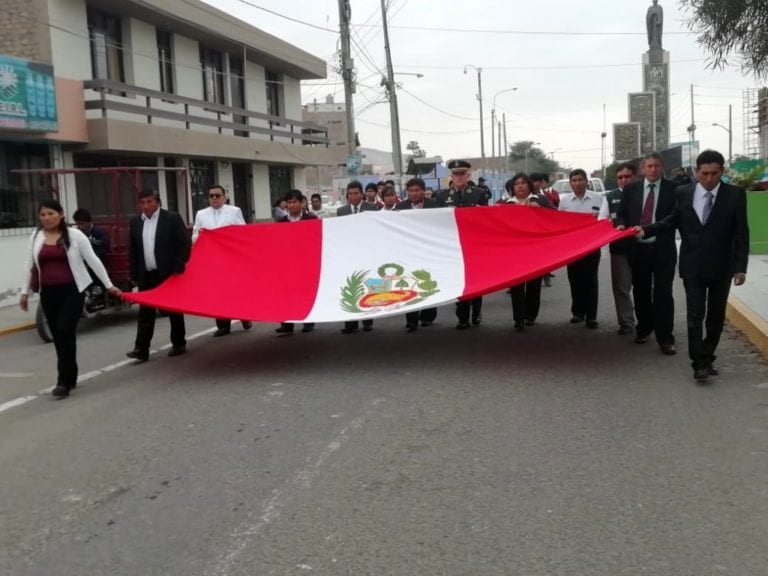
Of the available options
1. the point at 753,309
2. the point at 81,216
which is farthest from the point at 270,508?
the point at 81,216

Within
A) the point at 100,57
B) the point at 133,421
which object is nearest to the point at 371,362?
the point at 133,421

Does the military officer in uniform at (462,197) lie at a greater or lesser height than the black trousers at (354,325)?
greater

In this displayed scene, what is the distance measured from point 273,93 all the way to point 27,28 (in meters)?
14.0

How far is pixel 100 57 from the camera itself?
19.5 metres

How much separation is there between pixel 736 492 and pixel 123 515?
11.1 feet

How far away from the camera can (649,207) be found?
25.6 ft

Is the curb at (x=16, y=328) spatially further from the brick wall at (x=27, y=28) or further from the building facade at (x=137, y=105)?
the brick wall at (x=27, y=28)

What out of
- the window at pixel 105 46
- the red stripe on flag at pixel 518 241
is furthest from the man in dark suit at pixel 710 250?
the window at pixel 105 46

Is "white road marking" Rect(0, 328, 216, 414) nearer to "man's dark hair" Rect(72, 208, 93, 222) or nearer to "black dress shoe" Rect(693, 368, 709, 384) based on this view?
"man's dark hair" Rect(72, 208, 93, 222)

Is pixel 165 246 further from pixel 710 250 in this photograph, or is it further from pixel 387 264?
pixel 710 250

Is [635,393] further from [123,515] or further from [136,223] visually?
[136,223]

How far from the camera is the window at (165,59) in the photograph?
72.8ft

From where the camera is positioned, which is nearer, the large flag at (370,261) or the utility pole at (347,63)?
the large flag at (370,261)

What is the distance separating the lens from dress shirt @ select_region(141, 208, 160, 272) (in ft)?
28.1
